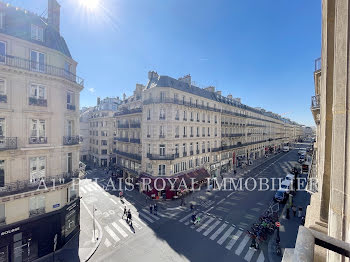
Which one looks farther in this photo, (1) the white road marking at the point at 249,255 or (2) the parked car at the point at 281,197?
(2) the parked car at the point at 281,197

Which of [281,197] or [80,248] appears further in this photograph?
[281,197]

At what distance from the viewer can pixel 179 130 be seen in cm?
2272

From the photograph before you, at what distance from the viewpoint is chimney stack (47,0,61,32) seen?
1398 cm

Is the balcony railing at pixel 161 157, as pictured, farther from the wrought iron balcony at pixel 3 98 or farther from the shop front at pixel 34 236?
the wrought iron balcony at pixel 3 98

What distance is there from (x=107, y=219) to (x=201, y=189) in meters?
14.0

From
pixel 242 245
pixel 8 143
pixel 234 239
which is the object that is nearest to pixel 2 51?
pixel 8 143

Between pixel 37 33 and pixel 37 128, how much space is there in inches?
301

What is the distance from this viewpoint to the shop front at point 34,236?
10609 millimetres

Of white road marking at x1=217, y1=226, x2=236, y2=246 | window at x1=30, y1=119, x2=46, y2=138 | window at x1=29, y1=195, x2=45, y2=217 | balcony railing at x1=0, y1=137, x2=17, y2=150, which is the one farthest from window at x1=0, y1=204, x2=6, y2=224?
white road marking at x1=217, y1=226, x2=236, y2=246

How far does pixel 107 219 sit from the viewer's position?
16812 millimetres

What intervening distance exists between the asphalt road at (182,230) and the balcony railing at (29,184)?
615 cm

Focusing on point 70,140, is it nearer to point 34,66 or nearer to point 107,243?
point 34,66

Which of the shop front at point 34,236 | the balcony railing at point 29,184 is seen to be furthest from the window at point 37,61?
the shop front at point 34,236

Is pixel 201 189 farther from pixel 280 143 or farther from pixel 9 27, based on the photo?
pixel 280 143
